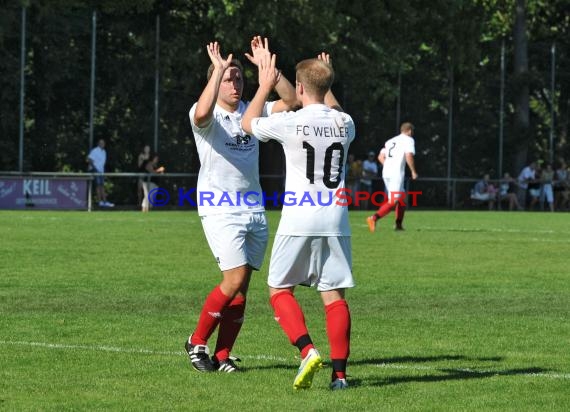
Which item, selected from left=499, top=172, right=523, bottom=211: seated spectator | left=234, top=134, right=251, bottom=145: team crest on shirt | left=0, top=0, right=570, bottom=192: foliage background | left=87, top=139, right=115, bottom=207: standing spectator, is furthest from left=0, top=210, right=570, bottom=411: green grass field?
left=499, top=172, right=523, bottom=211: seated spectator

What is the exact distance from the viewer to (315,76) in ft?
27.8

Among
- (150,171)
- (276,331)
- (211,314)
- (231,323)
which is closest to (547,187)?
(150,171)

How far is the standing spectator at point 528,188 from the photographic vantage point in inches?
1817

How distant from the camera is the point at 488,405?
8.05 meters

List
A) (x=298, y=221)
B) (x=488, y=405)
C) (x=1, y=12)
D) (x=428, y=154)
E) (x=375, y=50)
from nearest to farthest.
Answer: (x=488, y=405)
(x=298, y=221)
(x=1, y=12)
(x=375, y=50)
(x=428, y=154)

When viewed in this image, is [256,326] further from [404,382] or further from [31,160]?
[31,160]

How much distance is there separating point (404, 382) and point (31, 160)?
29.5m

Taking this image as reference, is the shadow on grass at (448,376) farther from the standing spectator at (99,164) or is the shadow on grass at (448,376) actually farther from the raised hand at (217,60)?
the standing spectator at (99,164)

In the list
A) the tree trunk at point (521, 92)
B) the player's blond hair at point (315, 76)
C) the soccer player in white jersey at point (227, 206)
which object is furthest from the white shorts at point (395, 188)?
the tree trunk at point (521, 92)

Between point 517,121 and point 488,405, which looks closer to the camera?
point 488,405

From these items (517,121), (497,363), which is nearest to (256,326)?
(497,363)

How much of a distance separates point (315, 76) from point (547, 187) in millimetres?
38671

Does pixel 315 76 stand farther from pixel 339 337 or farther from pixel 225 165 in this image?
pixel 339 337

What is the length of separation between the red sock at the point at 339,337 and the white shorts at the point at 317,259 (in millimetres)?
162
